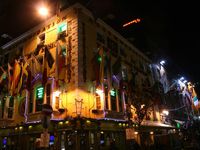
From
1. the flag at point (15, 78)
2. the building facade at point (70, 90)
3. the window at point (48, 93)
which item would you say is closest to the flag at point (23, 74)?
the building facade at point (70, 90)

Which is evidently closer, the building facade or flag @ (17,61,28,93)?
the building facade

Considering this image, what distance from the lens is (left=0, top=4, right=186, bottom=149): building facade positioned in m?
16.7

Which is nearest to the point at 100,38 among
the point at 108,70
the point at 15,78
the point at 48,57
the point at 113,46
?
the point at 113,46

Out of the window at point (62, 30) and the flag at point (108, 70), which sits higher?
the window at point (62, 30)

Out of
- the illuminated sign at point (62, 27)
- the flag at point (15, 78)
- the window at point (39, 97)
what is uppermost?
the illuminated sign at point (62, 27)

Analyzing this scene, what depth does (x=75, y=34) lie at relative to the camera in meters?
19.1

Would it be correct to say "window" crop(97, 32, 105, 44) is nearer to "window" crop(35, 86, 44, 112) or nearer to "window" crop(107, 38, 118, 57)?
"window" crop(107, 38, 118, 57)

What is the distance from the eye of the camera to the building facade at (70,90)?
16.7 m

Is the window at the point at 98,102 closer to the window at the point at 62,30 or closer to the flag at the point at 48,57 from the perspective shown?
the flag at the point at 48,57

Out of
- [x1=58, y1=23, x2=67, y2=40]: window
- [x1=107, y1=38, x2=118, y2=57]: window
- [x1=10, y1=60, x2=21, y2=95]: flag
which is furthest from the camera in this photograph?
[x1=107, y1=38, x2=118, y2=57]: window

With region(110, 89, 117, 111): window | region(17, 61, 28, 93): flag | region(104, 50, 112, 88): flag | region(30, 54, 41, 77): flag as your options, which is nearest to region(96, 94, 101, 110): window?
region(104, 50, 112, 88): flag

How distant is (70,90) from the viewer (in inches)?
687

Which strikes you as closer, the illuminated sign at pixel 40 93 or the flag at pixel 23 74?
the illuminated sign at pixel 40 93

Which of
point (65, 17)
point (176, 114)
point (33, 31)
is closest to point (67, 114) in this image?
point (65, 17)
